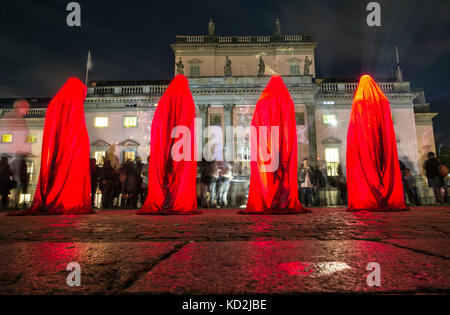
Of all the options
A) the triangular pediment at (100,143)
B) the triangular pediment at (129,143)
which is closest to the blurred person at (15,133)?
the triangular pediment at (100,143)

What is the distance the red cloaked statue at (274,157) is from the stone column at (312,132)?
1546 cm

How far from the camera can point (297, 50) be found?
2872cm

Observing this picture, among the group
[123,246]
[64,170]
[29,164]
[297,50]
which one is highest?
[297,50]

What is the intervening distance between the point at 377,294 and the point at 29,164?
3060cm

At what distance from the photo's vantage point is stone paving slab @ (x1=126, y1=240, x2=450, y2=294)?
99 centimetres

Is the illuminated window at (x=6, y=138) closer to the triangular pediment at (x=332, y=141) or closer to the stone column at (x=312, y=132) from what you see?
the stone column at (x=312, y=132)

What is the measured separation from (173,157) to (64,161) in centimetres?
257

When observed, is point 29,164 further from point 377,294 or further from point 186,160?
point 377,294

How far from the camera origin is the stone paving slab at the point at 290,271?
0.99 meters

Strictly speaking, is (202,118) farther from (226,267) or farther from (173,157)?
(226,267)

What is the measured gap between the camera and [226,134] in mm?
22375

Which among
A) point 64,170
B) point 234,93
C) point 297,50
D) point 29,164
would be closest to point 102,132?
point 29,164
